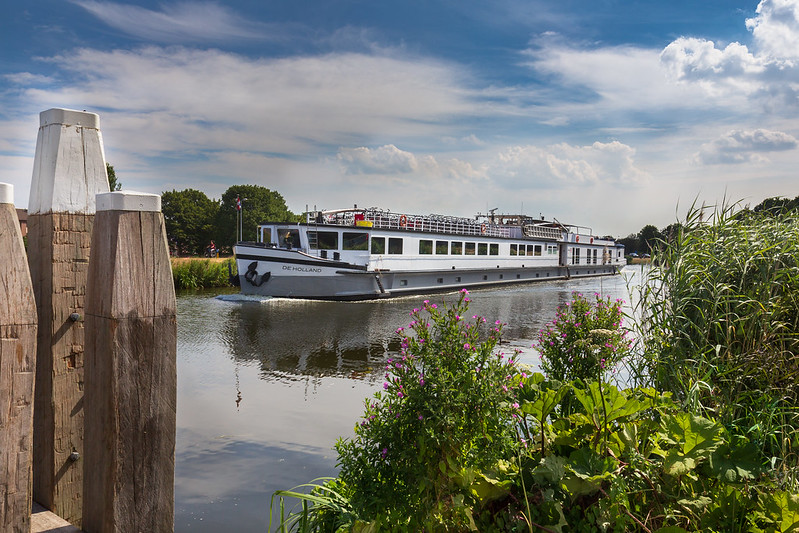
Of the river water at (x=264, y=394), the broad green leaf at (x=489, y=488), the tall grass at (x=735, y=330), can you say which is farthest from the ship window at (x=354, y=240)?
the broad green leaf at (x=489, y=488)

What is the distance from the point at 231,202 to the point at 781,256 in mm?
56424

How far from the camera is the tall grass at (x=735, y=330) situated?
10.5 feet

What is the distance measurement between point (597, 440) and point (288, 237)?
19.9m

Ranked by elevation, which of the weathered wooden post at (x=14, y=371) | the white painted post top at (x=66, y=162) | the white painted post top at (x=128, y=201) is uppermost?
the white painted post top at (x=66, y=162)

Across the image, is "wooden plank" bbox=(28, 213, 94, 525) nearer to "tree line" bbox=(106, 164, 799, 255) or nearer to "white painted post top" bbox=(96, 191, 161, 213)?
"white painted post top" bbox=(96, 191, 161, 213)

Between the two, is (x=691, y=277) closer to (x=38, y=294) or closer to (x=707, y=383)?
(x=707, y=383)

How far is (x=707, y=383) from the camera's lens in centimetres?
337

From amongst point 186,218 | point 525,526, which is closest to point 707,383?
point 525,526

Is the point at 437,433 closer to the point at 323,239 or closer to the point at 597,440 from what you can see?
the point at 597,440

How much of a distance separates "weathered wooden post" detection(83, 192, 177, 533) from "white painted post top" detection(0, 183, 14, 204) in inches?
11.2

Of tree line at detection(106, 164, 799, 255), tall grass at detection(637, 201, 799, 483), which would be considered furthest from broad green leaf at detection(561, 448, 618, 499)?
tree line at detection(106, 164, 799, 255)

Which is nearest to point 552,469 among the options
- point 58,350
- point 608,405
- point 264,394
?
point 608,405

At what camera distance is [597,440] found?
8.97 ft

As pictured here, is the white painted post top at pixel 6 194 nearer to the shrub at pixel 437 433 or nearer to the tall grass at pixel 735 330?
the shrub at pixel 437 433
